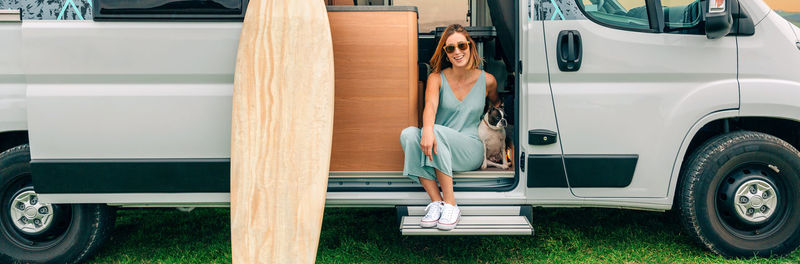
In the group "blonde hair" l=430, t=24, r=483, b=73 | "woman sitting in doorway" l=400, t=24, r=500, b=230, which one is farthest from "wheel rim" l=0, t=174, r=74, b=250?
"blonde hair" l=430, t=24, r=483, b=73

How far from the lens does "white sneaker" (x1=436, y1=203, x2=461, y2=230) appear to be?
10.6ft

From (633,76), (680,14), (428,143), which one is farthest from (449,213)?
(680,14)

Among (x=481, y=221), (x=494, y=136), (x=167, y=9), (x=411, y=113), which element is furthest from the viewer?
(x=494, y=136)

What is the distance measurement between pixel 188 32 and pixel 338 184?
1184 millimetres

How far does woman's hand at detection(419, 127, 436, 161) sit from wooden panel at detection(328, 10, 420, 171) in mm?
141

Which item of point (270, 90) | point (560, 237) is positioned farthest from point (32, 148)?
point (560, 237)

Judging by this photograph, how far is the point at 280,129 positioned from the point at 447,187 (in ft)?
3.24

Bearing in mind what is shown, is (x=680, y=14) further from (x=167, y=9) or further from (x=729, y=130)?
(x=167, y=9)

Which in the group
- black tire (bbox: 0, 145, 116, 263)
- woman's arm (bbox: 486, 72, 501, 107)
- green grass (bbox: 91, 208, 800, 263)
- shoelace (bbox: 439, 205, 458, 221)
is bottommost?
green grass (bbox: 91, 208, 800, 263)

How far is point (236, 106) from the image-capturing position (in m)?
3.23

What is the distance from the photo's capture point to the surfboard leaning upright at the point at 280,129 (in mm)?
3193

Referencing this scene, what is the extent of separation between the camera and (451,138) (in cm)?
351

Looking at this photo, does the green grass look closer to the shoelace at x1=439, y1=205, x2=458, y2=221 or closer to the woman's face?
the shoelace at x1=439, y1=205, x2=458, y2=221

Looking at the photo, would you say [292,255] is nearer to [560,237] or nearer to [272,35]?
[272,35]
